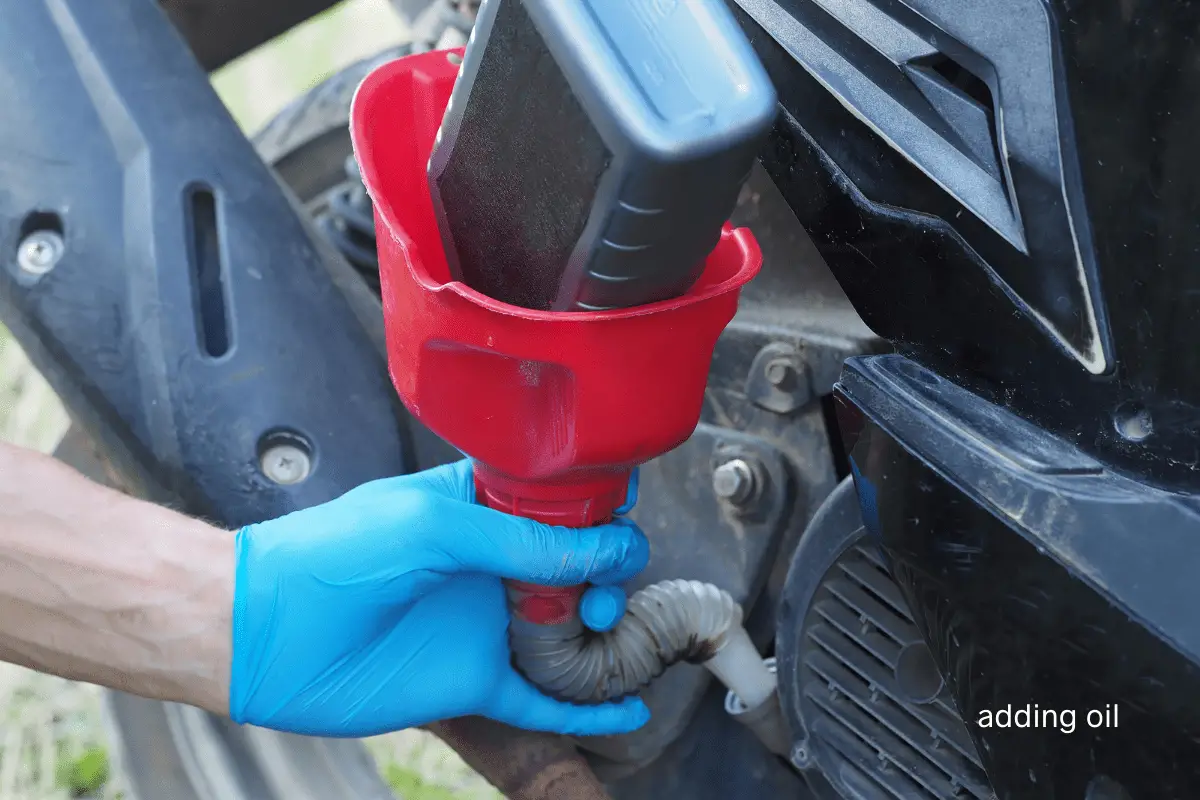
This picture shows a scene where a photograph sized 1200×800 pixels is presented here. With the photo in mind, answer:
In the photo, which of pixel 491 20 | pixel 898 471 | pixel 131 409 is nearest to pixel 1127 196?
pixel 898 471

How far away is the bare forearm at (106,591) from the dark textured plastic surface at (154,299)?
0.14 metres

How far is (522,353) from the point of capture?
67cm

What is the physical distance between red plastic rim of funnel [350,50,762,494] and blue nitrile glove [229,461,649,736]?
51 millimetres

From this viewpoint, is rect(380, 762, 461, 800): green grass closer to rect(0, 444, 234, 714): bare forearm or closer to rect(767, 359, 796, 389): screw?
rect(0, 444, 234, 714): bare forearm

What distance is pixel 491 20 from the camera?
2.01 ft

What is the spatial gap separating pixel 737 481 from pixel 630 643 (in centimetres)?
17

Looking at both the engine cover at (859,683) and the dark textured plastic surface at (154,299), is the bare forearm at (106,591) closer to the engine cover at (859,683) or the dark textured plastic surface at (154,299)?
the dark textured plastic surface at (154,299)

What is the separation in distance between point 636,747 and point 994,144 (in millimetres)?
661

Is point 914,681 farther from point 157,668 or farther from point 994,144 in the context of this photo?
point 157,668

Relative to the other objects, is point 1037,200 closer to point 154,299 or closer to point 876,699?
point 876,699

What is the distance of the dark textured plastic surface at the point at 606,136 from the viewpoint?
0.55 meters

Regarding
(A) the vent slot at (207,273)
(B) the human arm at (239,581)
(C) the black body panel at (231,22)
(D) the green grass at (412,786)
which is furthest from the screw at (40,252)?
(D) the green grass at (412,786)

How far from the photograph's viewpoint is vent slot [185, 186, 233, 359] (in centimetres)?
106

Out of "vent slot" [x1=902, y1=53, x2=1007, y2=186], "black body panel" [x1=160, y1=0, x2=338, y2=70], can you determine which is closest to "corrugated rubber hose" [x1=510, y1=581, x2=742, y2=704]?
"vent slot" [x1=902, y1=53, x2=1007, y2=186]
